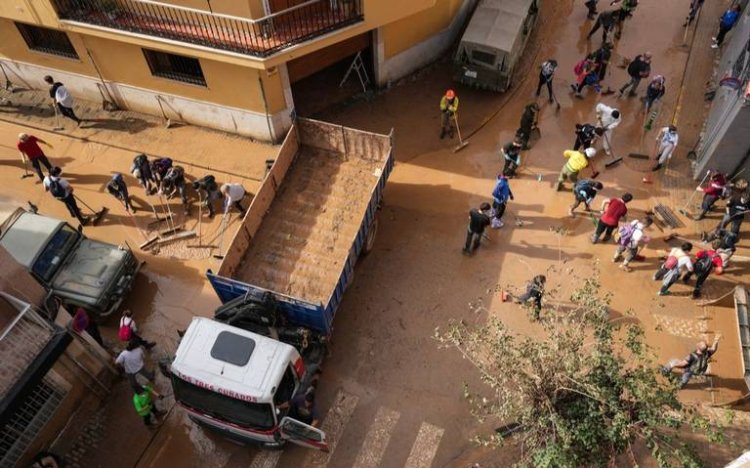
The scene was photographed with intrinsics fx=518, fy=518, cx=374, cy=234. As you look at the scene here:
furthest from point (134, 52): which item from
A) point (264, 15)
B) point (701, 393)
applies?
point (701, 393)

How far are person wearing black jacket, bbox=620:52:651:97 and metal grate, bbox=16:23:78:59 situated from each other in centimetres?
1793

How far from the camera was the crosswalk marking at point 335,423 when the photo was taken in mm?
10664

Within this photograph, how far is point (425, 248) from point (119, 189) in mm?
8537

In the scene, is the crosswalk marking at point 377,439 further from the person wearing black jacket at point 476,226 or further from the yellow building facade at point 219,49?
the yellow building facade at point 219,49

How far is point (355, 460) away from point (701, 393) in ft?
24.7

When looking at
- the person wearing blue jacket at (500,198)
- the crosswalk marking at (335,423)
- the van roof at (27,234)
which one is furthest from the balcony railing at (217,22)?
the crosswalk marking at (335,423)

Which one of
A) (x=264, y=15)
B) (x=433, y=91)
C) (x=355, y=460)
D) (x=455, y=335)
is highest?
(x=264, y=15)

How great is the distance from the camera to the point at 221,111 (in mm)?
16406

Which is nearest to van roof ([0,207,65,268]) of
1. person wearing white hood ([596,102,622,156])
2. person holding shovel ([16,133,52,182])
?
person holding shovel ([16,133,52,182])

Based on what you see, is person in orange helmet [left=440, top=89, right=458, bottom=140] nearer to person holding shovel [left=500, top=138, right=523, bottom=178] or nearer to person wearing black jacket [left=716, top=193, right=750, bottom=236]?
person holding shovel [left=500, top=138, right=523, bottom=178]

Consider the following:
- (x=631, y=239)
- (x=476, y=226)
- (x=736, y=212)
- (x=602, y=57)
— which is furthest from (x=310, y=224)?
(x=602, y=57)

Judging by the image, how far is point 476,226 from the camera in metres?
12.8

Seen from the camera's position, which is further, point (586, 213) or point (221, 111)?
point (221, 111)

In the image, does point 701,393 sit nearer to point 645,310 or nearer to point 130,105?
point 645,310
